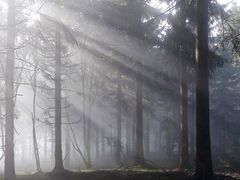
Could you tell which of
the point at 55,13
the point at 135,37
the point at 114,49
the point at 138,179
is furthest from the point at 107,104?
the point at 138,179

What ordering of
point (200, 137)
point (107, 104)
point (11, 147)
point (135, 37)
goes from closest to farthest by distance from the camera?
point (200, 137), point (11, 147), point (135, 37), point (107, 104)

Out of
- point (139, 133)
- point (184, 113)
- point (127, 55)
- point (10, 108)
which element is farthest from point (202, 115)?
point (127, 55)

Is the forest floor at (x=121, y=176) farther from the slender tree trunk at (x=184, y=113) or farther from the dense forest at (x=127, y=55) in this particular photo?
the slender tree trunk at (x=184, y=113)

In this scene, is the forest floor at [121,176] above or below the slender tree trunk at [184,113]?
below

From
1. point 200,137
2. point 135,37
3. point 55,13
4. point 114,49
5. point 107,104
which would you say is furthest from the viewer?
point 107,104

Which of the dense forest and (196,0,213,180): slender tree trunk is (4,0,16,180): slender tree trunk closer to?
the dense forest

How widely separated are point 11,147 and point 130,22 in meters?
11.3

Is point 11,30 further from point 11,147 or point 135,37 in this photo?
point 135,37

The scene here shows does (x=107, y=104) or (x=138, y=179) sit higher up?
(x=107, y=104)

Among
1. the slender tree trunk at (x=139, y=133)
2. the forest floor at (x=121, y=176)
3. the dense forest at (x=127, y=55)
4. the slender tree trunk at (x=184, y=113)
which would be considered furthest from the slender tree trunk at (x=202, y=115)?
the slender tree trunk at (x=139, y=133)

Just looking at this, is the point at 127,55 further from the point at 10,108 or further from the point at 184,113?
the point at 10,108

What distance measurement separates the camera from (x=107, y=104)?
4166 cm

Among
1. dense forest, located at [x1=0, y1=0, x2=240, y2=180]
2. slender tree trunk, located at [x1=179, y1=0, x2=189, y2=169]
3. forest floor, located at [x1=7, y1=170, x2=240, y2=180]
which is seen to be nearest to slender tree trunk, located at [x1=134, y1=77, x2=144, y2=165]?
dense forest, located at [x1=0, y1=0, x2=240, y2=180]

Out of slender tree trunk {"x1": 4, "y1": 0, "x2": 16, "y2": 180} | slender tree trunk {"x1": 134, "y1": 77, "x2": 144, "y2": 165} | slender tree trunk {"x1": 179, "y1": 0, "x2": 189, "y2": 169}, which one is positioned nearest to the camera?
slender tree trunk {"x1": 4, "y1": 0, "x2": 16, "y2": 180}
